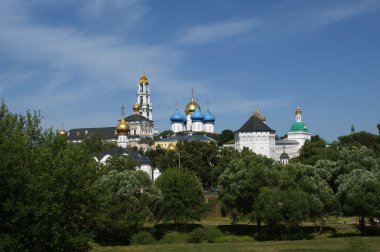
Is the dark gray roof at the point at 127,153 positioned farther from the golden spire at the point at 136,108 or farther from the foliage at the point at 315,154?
the golden spire at the point at 136,108

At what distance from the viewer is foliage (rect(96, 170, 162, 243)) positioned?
42719 millimetres

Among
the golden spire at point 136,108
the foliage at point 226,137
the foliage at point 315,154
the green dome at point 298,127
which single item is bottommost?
the foliage at point 315,154

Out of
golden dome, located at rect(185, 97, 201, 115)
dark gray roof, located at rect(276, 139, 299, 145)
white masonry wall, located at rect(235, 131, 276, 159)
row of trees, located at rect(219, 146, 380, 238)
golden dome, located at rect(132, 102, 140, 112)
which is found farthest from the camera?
golden dome, located at rect(185, 97, 201, 115)

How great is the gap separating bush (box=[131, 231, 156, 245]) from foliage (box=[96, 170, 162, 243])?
0.46 meters

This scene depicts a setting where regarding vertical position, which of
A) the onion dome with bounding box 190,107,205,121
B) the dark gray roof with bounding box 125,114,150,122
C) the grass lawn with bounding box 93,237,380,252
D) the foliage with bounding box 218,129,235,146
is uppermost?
the onion dome with bounding box 190,107,205,121

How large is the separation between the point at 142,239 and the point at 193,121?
389ft

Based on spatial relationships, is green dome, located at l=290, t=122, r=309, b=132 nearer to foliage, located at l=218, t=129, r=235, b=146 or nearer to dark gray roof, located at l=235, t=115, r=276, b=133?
foliage, located at l=218, t=129, r=235, b=146

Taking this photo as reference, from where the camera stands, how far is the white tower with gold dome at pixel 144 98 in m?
160

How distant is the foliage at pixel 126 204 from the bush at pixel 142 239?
46 cm

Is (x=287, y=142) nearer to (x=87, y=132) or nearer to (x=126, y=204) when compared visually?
(x=87, y=132)

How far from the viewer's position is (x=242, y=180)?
4838 centimetres

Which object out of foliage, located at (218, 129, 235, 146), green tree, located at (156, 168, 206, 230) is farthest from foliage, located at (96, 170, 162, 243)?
foliage, located at (218, 129, 235, 146)

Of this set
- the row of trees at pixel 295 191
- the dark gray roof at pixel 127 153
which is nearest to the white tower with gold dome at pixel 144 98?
the dark gray roof at pixel 127 153

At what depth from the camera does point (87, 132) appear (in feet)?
508
